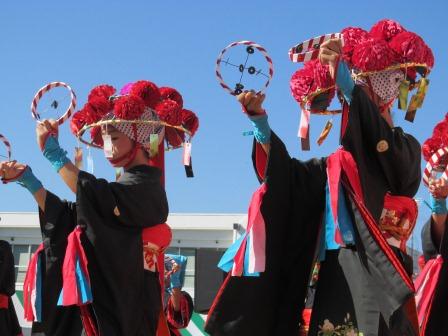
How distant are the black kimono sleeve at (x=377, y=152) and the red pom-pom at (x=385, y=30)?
52cm

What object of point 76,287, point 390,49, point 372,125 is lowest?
point 76,287

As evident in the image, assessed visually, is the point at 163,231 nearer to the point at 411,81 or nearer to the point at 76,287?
the point at 76,287

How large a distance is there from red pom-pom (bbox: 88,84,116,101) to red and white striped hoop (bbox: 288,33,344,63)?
4.94 ft

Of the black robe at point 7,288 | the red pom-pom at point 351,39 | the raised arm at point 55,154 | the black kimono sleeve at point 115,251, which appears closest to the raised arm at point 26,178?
the raised arm at point 55,154

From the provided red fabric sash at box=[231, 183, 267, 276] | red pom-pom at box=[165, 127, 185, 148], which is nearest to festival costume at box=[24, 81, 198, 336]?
red pom-pom at box=[165, 127, 185, 148]

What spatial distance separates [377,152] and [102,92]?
1.93m

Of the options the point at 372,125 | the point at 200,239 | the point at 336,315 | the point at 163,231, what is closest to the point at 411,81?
the point at 372,125

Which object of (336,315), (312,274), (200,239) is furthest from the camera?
(200,239)

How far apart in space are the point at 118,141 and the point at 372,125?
1639 mm

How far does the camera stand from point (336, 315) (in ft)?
10.2

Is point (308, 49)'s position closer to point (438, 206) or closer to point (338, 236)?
point (338, 236)

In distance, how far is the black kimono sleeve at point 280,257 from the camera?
3.30 metres

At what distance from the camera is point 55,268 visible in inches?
166

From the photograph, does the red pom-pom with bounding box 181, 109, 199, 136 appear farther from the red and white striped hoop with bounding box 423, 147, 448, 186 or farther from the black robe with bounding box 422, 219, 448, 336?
the black robe with bounding box 422, 219, 448, 336
